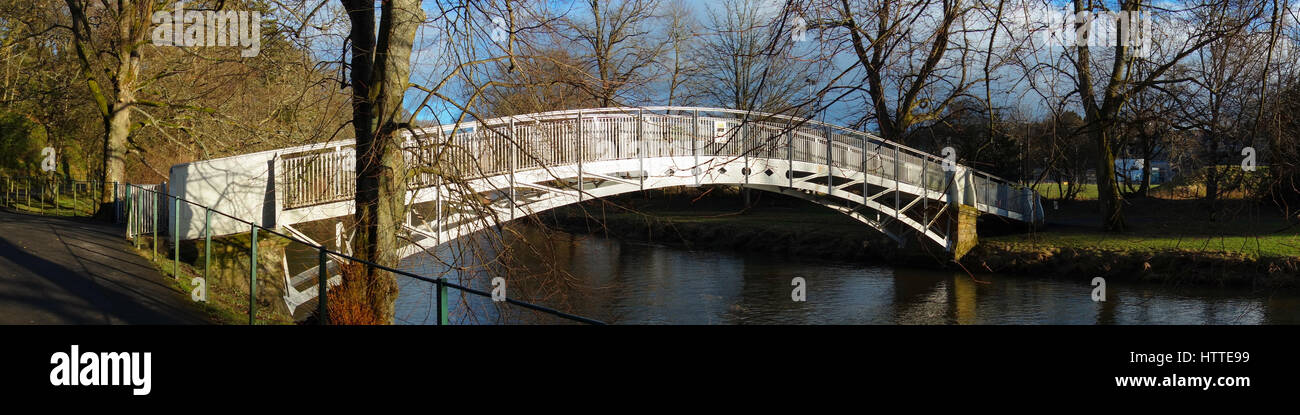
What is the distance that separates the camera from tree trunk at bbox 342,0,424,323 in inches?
343

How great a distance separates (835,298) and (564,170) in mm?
6687

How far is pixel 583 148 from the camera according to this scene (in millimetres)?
15500

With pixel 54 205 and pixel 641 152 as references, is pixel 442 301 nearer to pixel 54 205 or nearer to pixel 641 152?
pixel 641 152

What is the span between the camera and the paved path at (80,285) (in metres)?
8.12

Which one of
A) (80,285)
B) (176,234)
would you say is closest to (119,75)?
(176,234)

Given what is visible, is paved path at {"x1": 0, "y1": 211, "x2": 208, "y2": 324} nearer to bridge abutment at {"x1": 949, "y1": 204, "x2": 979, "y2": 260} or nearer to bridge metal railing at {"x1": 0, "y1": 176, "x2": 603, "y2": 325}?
bridge metal railing at {"x1": 0, "y1": 176, "x2": 603, "y2": 325}

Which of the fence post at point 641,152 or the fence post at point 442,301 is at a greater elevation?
the fence post at point 641,152

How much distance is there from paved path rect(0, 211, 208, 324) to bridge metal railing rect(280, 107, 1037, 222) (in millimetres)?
2311

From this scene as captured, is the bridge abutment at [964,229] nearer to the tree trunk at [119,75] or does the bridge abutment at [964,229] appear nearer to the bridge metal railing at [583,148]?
the bridge metal railing at [583,148]

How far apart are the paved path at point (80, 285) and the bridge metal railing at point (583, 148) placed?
7.58ft

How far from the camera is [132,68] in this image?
58.9 ft

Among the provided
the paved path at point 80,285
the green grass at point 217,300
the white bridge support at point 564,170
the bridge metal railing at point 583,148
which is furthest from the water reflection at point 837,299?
the paved path at point 80,285
